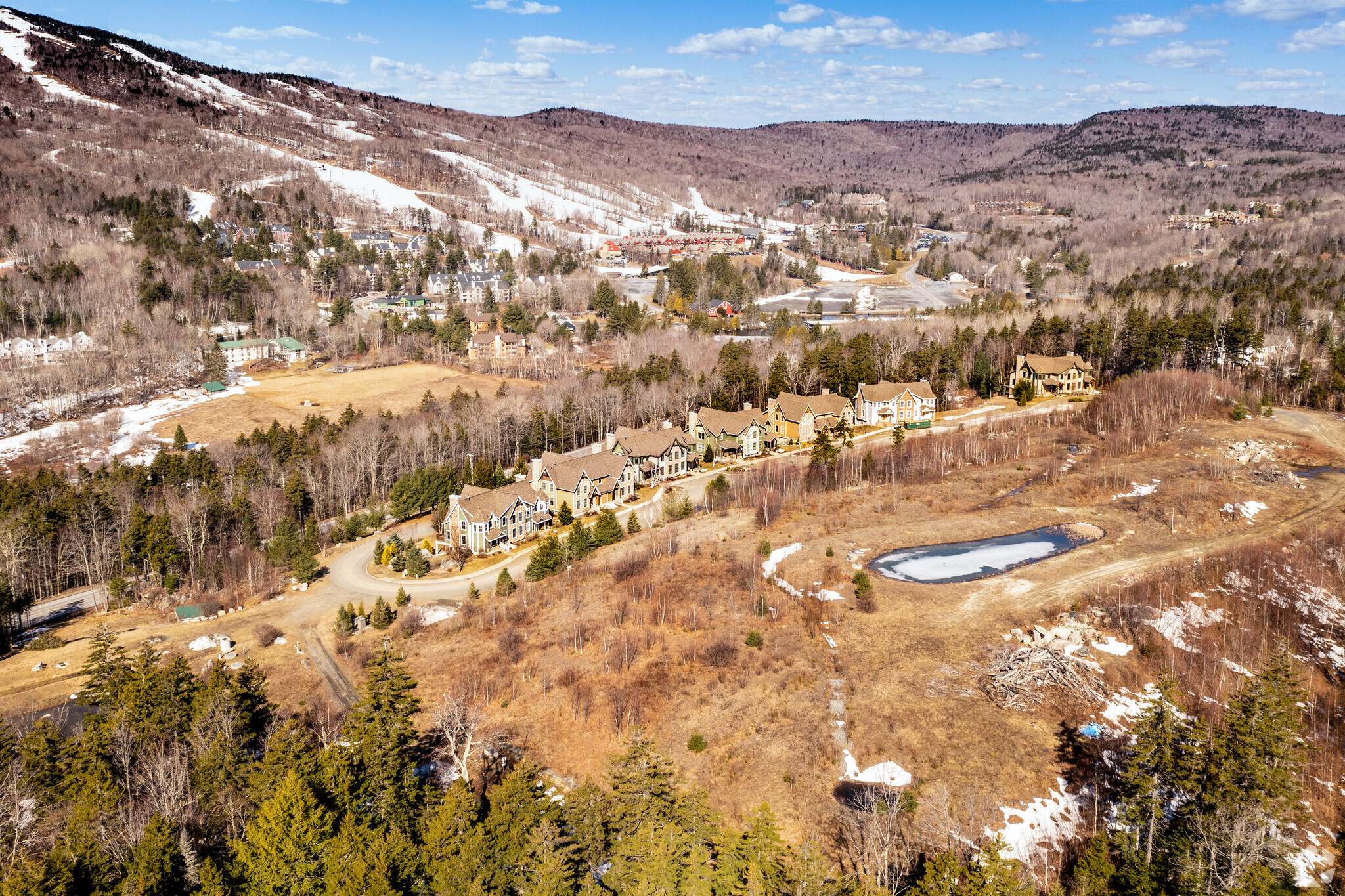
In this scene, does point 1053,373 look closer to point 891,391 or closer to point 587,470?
point 891,391

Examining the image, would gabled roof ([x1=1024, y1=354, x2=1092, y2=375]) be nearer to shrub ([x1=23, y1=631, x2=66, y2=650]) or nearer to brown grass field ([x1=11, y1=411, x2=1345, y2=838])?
brown grass field ([x1=11, y1=411, x2=1345, y2=838])

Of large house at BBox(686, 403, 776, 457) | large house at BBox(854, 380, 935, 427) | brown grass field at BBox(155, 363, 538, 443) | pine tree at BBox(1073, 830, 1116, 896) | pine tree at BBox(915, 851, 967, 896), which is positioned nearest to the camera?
pine tree at BBox(915, 851, 967, 896)

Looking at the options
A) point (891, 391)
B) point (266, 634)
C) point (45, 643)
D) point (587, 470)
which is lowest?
point (45, 643)

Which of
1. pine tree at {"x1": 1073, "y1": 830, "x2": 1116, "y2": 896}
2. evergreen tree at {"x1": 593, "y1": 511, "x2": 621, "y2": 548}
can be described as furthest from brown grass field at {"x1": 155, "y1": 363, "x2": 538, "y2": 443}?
pine tree at {"x1": 1073, "y1": 830, "x2": 1116, "y2": 896}

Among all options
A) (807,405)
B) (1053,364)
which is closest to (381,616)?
(807,405)

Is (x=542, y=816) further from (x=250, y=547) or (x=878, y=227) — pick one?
(x=878, y=227)

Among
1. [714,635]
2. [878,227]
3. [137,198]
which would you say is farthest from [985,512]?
[878,227]
